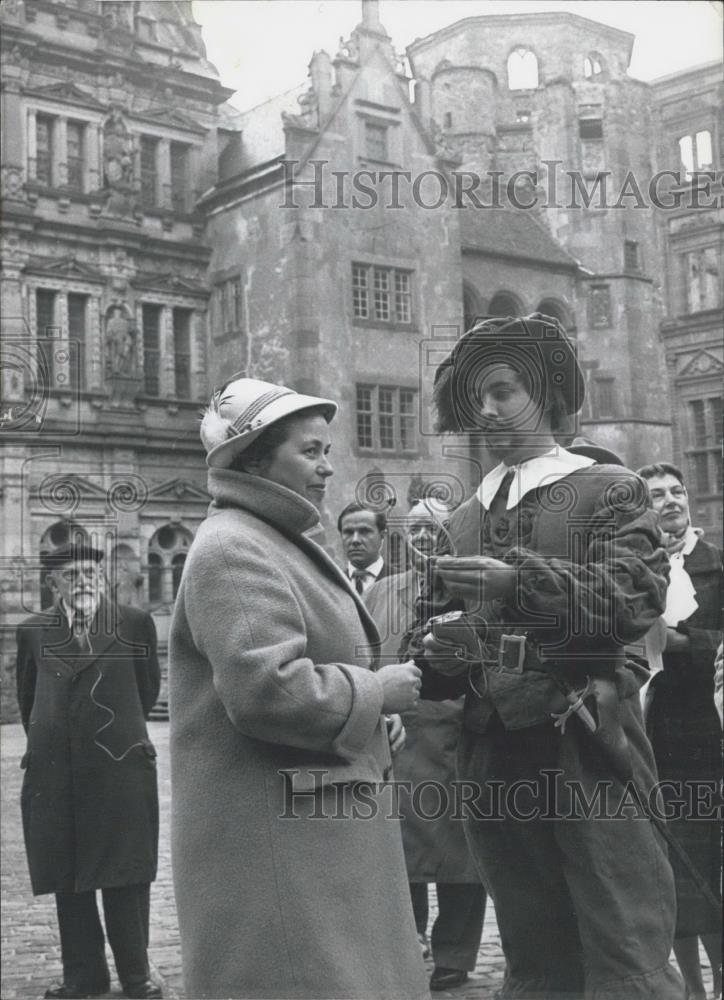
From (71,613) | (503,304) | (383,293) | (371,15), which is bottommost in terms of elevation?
(71,613)

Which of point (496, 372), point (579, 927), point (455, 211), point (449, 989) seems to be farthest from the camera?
point (455, 211)

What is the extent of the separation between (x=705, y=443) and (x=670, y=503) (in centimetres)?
396

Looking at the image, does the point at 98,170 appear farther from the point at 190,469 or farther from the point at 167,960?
the point at 167,960

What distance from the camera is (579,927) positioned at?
2.86 meters

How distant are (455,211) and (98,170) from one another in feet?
20.1

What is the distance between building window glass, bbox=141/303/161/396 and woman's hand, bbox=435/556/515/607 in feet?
61.8

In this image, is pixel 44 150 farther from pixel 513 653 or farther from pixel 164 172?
pixel 513 653

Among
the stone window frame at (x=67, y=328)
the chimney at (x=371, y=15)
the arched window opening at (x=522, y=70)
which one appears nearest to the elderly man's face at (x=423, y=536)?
the arched window opening at (x=522, y=70)

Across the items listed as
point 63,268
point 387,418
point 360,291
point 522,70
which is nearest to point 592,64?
point 522,70

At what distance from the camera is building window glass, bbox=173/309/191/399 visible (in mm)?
21016

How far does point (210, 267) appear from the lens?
2084cm

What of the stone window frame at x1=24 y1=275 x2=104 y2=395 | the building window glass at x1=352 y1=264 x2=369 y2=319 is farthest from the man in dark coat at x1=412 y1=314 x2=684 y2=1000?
the stone window frame at x1=24 y1=275 x2=104 y2=395

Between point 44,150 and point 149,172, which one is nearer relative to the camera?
point 44,150

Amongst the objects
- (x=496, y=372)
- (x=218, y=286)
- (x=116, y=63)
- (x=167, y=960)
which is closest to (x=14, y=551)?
(x=218, y=286)
